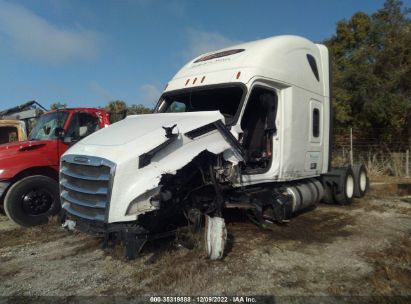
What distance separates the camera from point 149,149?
4.93m

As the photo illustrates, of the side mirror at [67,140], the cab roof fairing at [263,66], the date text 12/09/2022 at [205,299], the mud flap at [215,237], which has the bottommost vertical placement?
the date text 12/09/2022 at [205,299]

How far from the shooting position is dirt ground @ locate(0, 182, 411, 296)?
4.66 metres

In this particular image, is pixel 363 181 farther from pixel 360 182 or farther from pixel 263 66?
pixel 263 66

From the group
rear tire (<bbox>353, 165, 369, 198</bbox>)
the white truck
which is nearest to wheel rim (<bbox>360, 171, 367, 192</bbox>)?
rear tire (<bbox>353, 165, 369, 198</bbox>)

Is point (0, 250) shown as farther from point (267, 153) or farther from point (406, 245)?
point (406, 245)

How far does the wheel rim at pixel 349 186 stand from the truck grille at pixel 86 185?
701 cm

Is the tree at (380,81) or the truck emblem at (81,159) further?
the tree at (380,81)

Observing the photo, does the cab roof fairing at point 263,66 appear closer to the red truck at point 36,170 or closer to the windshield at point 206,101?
the windshield at point 206,101

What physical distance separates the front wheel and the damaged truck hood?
2.42 meters

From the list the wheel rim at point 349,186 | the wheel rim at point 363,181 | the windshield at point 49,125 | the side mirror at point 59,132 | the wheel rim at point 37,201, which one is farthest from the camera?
the wheel rim at point 363,181

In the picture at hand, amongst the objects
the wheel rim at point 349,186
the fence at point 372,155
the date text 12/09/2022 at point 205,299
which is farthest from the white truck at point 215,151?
the fence at point 372,155

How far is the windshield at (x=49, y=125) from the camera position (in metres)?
8.60

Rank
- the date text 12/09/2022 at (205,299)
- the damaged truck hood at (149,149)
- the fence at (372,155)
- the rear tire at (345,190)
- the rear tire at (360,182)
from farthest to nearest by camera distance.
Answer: the fence at (372,155) < the rear tire at (360,182) < the rear tire at (345,190) < the damaged truck hood at (149,149) < the date text 12/09/2022 at (205,299)

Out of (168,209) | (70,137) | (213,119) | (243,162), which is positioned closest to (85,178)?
(168,209)
